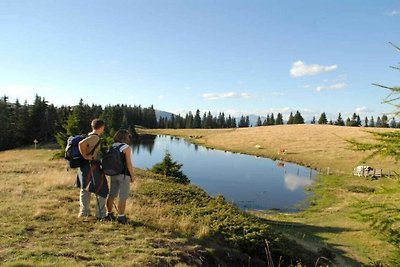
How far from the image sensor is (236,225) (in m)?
11.9

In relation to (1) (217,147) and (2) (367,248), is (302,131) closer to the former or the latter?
(1) (217,147)

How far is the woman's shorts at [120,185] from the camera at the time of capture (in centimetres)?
965

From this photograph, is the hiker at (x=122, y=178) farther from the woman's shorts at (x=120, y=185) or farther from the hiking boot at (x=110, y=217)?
the hiking boot at (x=110, y=217)

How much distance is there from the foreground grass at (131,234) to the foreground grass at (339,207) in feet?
8.17

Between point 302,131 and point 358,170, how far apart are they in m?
54.3

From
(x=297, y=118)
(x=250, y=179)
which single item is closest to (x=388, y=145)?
(x=250, y=179)

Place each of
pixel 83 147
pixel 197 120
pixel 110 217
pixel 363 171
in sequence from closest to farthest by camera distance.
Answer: pixel 83 147 → pixel 110 217 → pixel 363 171 → pixel 197 120

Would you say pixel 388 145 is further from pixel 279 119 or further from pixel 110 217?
pixel 279 119

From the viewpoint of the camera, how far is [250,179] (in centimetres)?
4569

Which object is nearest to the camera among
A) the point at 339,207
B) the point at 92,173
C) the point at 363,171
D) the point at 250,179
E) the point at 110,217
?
the point at 92,173

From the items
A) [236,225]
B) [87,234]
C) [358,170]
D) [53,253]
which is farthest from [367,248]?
[358,170]

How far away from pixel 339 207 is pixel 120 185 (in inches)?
960

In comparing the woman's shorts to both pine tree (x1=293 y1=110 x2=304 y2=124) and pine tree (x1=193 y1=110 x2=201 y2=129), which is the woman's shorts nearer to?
pine tree (x1=293 y1=110 x2=304 y2=124)

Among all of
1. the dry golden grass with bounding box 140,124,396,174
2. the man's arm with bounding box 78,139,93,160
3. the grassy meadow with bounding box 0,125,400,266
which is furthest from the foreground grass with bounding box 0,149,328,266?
the dry golden grass with bounding box 140,124,396,174
